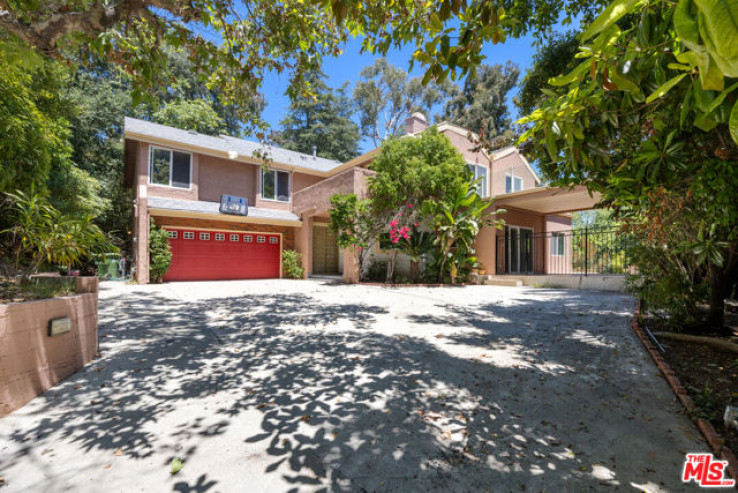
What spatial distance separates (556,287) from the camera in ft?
42.6

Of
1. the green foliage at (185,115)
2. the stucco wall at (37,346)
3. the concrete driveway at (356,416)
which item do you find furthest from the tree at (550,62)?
the green foliage at (185,115)

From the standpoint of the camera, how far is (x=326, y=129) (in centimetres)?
3253

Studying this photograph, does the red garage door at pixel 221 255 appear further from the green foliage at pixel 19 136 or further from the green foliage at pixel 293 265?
the green foliage at pixel 19 136

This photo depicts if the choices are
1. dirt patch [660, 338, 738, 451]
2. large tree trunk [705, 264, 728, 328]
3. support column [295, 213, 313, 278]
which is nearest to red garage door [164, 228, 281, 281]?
support column [295, 213, 313, 278]

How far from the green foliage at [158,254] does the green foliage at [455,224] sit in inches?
420

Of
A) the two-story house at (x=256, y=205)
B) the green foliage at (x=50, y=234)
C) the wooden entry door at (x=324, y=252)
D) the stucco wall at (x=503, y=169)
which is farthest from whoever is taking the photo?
the wooden entry door at (x=324, y=252)

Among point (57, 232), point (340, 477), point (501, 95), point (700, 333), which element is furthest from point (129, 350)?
point (501, 95)

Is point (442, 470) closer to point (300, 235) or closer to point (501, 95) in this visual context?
point (300, 235)

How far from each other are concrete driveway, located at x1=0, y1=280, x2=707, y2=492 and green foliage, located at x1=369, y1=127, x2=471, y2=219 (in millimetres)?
7756

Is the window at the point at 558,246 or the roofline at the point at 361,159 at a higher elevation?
the roofline at the point at 361,159

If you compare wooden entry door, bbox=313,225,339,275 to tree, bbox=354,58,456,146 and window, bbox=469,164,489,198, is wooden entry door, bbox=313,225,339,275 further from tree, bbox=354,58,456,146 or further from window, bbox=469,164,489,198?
tree, bbox=354,58,456,146

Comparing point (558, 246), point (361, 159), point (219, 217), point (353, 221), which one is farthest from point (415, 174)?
point (558, 246)

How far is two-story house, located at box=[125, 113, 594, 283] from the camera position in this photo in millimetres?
14000

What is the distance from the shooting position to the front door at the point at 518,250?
1583cm
